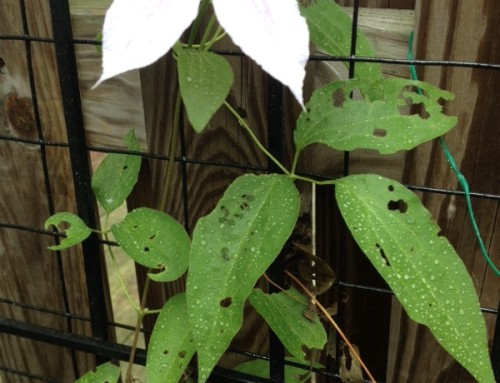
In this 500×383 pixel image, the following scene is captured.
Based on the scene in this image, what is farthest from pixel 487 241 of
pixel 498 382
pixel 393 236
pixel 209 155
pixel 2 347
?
pixel 2 347

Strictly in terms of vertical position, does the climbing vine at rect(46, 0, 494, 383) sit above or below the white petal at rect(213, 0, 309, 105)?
below

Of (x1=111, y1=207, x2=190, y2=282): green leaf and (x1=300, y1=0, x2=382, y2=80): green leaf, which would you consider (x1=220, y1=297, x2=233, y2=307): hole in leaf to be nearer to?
(x1=111, y1=207, x2=190, y2=282): green leaf

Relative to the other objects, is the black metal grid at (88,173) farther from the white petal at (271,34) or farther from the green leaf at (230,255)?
the white petal at (271,34)

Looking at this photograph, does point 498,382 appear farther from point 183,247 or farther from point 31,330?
point 31,330

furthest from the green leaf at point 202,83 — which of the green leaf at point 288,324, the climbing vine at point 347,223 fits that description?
the green leaf at point 288,324

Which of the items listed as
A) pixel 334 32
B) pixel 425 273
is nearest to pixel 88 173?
pixel 334 32

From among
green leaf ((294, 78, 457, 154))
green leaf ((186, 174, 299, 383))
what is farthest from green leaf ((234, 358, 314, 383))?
green leaf ((294, 78, 457, 154))
